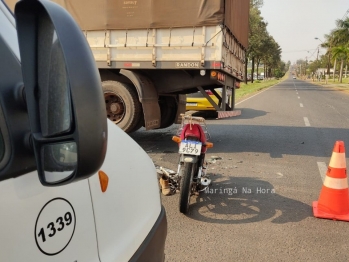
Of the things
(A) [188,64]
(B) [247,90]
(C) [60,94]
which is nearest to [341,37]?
(B) [247,90]

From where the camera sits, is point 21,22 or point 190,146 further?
point 190,146

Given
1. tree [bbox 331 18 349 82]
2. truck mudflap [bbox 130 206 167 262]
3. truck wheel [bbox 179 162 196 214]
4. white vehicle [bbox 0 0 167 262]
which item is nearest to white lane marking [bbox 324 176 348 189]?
truck wheel [bbox 179 162 196 214]

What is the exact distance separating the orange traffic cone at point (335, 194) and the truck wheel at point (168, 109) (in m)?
4.51

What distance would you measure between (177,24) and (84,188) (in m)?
5.20

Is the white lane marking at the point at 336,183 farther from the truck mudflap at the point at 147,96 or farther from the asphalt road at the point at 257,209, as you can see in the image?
the truck mudflap at the point at 147,96

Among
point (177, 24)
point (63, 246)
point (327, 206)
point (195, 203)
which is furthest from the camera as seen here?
point (177, 24)

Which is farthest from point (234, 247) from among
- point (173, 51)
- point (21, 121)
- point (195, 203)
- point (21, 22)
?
point (173, 51)

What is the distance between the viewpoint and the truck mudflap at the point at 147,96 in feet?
20.9

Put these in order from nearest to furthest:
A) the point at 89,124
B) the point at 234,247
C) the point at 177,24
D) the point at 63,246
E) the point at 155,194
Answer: the point at 89,124, the point at 63,246, the point at 155,194, the point at 234,247, the point at 177,24

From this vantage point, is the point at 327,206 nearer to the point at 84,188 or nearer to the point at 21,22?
the point at 84,188

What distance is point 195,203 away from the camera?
14.1 ft

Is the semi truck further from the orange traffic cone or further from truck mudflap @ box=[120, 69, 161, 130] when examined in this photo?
the orange traffic cone

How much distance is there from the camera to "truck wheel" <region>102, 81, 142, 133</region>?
21.5ft

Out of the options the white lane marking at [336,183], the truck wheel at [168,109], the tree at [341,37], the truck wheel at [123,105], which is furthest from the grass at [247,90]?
the tree at [341,37]
